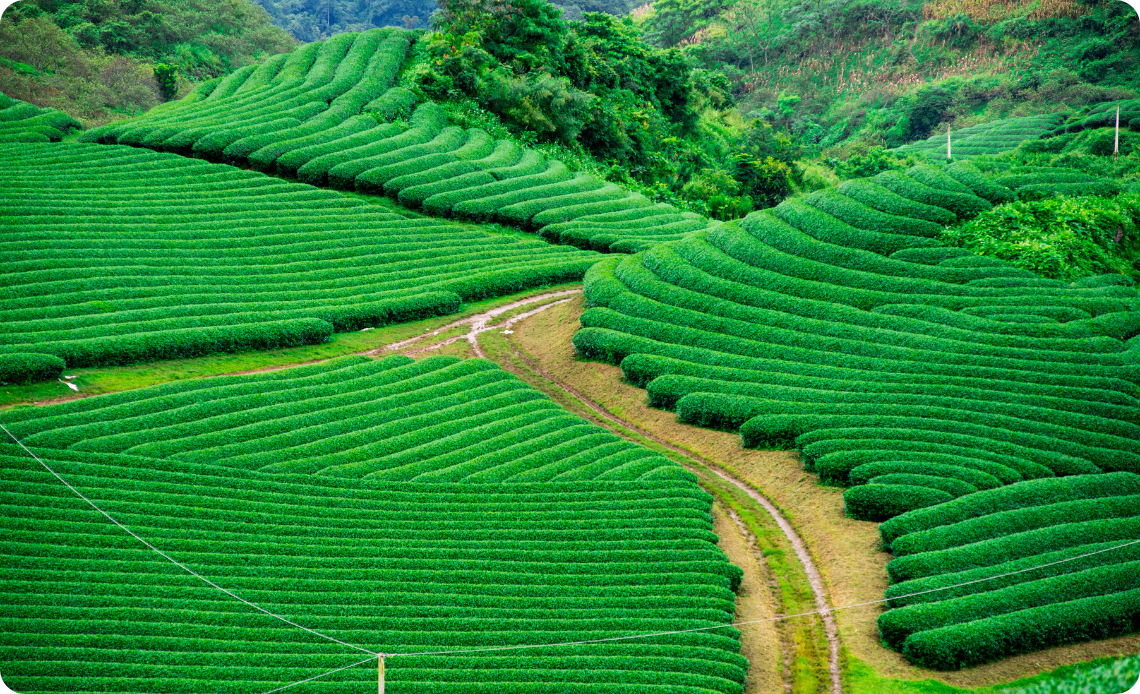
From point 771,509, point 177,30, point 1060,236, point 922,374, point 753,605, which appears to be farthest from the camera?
point 177,30

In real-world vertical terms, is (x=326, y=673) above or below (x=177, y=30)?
below

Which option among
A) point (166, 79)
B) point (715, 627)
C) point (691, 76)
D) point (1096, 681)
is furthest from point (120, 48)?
point (1096, 681)

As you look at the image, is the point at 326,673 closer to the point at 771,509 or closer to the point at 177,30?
the point at 771,509

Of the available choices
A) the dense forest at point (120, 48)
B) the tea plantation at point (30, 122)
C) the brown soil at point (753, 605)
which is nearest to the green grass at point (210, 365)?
the brown soil at point (753, 605)

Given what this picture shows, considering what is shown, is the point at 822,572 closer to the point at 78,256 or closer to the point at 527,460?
the point at 527,460

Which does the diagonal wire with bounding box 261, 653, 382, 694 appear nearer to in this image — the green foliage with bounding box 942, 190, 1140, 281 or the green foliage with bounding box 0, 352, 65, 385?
the green foliage with bounding box 0, 352, 65, 385
